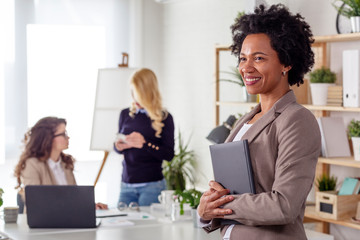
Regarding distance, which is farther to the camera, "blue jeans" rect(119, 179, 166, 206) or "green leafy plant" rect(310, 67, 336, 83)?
"blue jeans" rect(119, 179, 166, 206)

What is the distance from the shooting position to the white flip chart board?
17.2 feet

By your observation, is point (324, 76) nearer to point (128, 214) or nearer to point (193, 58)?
point (128, 214)

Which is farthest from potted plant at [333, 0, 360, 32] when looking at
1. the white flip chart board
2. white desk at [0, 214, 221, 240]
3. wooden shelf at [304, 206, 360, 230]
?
the white flip chart board

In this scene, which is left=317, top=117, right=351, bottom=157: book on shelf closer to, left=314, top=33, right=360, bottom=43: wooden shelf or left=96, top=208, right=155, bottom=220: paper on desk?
left=314, top=33, right=360, bottom=43: wooden shelf

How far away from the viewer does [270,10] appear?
5.56 feet

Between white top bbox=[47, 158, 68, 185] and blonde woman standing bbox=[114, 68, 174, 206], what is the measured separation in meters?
0.54

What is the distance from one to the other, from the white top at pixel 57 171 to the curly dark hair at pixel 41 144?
41 millimetres

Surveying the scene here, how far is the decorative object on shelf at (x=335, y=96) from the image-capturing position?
346cm

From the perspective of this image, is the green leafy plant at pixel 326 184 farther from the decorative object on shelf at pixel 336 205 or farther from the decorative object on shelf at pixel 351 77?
the decorative object on shelf at pixel 351 77

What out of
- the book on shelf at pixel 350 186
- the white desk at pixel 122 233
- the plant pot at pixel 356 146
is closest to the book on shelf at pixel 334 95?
the plant pot at pixel 356 146

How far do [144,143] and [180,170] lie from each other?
150 centimetres

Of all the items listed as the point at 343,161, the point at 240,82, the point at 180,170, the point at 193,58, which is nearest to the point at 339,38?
the point at 343,161

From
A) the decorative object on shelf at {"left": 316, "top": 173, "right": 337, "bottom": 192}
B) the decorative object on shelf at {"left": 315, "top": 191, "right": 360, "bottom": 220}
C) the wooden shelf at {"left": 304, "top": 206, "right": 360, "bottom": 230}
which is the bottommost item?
the wooden shelf at {"left": 304, "top": 206, "right": 360, "bottom": 230}

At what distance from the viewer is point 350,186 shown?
349 cm
